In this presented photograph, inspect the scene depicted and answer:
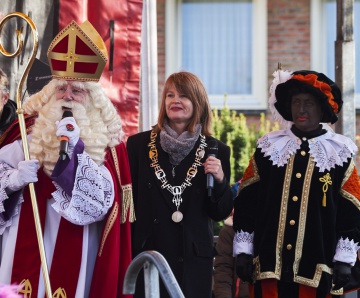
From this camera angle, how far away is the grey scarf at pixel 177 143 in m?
6.20

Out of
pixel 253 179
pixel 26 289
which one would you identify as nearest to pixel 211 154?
pixel 253 179

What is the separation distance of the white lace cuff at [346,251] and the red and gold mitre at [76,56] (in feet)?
5.39

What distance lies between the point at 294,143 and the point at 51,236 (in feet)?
5.12

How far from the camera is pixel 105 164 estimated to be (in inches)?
227

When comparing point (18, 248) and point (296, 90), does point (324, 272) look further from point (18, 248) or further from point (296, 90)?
point (18, 248)

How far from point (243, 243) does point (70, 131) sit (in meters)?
1.32

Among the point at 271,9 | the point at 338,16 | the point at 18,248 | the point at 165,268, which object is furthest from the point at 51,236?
the point at 271,9

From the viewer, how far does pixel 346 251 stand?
6031 mm

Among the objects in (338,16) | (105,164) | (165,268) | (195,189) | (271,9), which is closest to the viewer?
(165,268)

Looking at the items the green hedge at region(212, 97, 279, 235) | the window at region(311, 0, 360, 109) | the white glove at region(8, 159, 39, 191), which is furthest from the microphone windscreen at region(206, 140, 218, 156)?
the window at region(311, 0, 360, 109)

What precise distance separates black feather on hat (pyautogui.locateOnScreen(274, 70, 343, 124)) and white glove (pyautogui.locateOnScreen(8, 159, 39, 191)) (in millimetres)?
1636

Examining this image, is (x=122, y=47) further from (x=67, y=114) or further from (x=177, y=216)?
(x=67, y=114)

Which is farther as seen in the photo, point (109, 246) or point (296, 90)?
point (296, 90)

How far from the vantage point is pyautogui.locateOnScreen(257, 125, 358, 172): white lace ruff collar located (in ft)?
20.4
